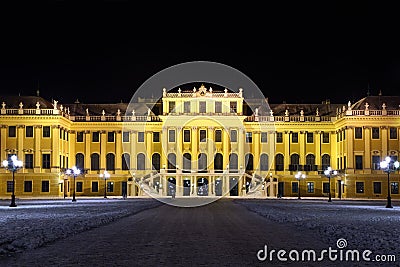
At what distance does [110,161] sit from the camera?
86.2 meters

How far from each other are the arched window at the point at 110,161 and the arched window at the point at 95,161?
1.07 metres

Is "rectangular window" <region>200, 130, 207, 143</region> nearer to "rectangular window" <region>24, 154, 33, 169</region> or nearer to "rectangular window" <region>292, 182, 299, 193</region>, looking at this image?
"rectangular window" <region>292, 182, 299, 193</region>

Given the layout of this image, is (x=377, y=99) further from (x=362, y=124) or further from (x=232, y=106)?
(x=232, y=106)

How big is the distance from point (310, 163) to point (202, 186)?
1333 centimetres

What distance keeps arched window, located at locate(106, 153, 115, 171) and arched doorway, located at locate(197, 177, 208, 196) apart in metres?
10.4

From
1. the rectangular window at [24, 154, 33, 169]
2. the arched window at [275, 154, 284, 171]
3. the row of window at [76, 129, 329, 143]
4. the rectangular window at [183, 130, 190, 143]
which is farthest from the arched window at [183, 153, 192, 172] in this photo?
the rectangular window at [24, 154, 33, 169]

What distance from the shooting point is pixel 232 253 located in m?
17.2

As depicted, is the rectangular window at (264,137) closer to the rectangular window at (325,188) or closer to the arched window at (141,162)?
the rectangular window at (325,188)

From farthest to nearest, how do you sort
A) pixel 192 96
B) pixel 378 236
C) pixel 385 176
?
1. pixel 192 96
2. pixel 385 176
3. pixel 378 236

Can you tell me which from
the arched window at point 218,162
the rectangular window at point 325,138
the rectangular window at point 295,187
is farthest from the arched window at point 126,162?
the rectangular window at point 325,138

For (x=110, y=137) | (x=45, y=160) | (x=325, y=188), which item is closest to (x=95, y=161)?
(x=110, y=137)

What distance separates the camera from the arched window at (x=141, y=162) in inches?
3393

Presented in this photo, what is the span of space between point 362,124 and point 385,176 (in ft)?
20.1

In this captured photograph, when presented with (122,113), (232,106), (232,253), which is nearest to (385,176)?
(232,106)
